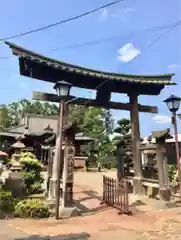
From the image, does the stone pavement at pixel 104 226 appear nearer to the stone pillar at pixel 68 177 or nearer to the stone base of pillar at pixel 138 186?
the stone pillar at pixel 68 177

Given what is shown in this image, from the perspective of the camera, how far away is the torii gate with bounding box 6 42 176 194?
999 centimetres

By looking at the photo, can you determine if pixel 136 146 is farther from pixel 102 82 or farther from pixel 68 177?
pixel 68 177

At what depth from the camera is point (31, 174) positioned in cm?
Answer: 1268

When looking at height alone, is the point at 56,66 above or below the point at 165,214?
above

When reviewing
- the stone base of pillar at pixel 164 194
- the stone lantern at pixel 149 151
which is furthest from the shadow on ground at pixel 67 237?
the stone lantern at pixel 149 151

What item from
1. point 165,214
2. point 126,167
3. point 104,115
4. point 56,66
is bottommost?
point 165,214

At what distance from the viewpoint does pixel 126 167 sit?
13836mm

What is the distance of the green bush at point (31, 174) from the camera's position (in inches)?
476

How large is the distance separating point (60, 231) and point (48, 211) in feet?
6.79

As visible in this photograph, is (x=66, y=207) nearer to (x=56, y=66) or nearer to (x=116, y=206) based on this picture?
(x=116, y=206)

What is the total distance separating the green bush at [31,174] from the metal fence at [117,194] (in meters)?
3.90

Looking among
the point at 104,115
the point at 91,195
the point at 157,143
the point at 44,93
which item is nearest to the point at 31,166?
the point at 91,195

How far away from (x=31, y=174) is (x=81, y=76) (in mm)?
5416

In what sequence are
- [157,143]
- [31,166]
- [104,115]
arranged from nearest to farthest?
[157,143], [31,166], [104,115]
